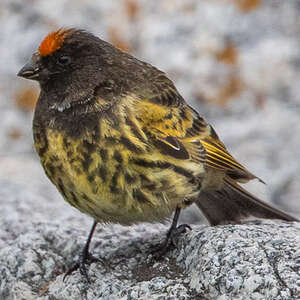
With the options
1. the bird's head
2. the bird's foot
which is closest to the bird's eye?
the bird's head

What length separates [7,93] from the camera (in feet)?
24.5

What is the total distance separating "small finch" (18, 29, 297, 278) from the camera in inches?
172

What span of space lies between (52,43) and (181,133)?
959 millimetres

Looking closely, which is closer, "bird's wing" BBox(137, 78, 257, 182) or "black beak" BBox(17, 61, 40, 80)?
"bird's wing" BBox(137, 78, 257, 182)

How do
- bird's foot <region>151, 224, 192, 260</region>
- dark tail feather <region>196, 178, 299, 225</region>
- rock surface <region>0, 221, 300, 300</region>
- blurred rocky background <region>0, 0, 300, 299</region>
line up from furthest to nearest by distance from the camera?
blurred rocky background <region>0, 0, 300, 299</region> < dark tail feather <region>196, 178, 299, 225</region> < bird's foot <region>151, 224, 192, 260</region> < rock surface <region>0, 221, 300, 300</region>

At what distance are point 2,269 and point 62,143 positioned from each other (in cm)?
89

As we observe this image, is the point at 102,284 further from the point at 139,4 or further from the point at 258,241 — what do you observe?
the point at 139,4

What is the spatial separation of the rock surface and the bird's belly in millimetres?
274

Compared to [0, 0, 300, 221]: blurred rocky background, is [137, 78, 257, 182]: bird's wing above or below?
below

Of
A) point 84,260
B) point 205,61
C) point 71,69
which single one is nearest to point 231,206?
point 84,260

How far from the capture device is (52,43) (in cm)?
469

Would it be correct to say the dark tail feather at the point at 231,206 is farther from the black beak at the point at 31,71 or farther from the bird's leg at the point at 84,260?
the black beak at the point at 31,71

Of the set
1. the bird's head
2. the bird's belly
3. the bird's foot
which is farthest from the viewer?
the bird's head

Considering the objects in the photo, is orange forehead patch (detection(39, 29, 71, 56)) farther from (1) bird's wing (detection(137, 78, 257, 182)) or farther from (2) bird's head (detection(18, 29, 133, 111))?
(1) bird's wing (detection(137, 78, 257, 182))
